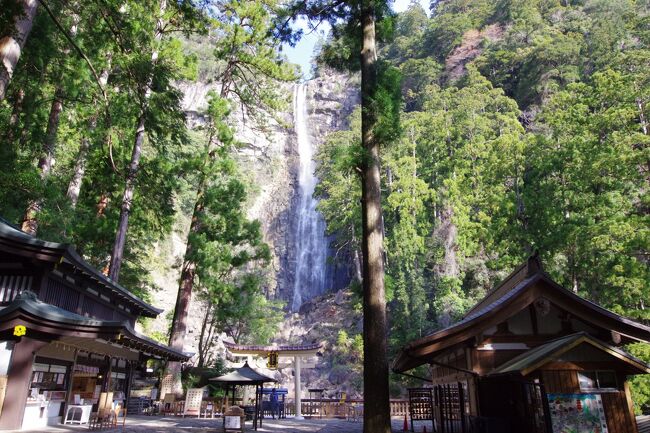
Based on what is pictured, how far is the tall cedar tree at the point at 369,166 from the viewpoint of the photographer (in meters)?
7.24

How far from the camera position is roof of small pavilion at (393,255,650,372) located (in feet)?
27.6

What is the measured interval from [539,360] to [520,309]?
1931 mm

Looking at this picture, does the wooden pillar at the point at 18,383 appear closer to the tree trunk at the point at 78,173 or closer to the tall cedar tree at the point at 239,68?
the tree trunk at the point at 78,173

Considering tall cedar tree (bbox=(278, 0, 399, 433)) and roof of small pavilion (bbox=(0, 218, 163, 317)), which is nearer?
tall cedar tree (bbox=(278, 0, 399, 433))

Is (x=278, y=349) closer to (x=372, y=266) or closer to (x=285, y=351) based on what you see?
(x=285, y=351)

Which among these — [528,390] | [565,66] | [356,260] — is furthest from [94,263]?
[565,66]

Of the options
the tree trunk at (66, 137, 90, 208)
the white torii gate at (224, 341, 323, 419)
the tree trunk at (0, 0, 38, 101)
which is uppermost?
the tree trunk at (66, 137, 90, 208)

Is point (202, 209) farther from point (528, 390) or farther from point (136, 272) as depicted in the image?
point (528, 390)

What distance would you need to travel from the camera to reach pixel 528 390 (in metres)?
8.26

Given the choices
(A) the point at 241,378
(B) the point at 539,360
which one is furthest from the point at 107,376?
(B) the point at 539,360

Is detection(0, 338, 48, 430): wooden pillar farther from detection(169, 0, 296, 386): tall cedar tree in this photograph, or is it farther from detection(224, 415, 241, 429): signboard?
detection(169, 0, 296, 386): tall cedar tree

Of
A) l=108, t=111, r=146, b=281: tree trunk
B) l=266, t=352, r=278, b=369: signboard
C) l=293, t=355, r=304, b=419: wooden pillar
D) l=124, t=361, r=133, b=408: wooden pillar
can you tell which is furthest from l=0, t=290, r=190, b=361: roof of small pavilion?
l=293, t=355, r=304, b=419: wooden pillar

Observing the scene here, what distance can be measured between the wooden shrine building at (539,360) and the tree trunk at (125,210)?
10848mm

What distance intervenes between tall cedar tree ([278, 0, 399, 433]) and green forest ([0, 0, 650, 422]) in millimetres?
81
